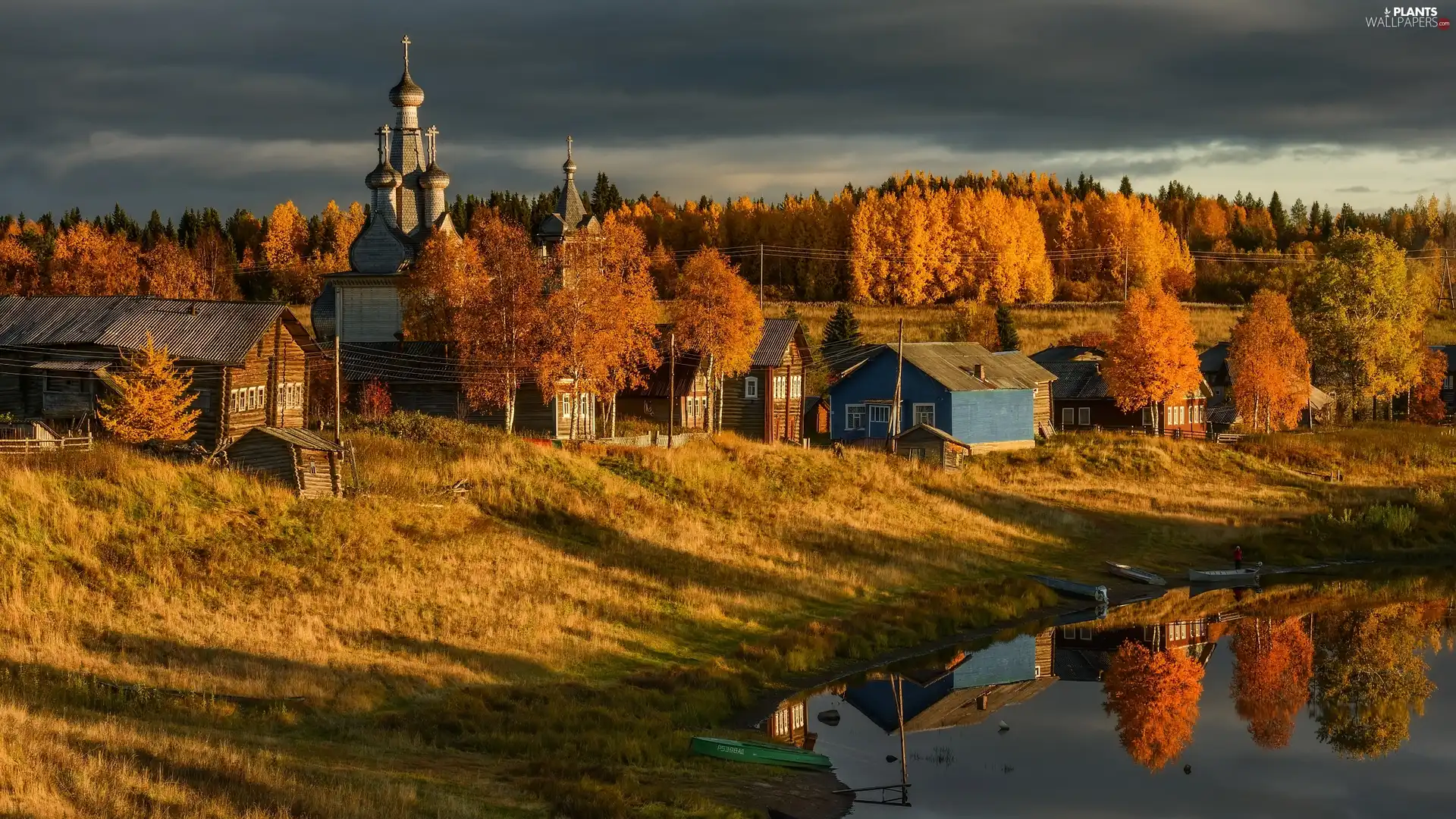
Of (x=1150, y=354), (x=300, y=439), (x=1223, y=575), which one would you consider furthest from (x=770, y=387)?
(x=300, y=439)

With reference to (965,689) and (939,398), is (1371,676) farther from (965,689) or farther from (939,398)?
(939,398)

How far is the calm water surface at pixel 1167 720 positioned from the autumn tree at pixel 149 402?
81.1 feet

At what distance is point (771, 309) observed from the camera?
370 ft

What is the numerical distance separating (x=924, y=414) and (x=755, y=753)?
44.9 metres

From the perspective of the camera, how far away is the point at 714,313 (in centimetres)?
6369

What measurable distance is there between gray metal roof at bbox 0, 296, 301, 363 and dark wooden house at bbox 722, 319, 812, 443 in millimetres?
24373

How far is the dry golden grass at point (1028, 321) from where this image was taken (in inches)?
4168

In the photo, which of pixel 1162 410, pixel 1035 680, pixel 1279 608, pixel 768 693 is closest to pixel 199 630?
pixel 768 693

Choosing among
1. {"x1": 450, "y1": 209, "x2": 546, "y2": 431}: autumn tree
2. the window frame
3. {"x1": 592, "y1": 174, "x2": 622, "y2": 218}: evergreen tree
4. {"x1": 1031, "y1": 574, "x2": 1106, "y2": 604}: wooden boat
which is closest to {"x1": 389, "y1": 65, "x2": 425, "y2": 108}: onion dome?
{"x1": 450, "y1": 209, "x2": 546, "y2": 431}: autumn tree

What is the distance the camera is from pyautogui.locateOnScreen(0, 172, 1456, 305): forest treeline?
396 ft

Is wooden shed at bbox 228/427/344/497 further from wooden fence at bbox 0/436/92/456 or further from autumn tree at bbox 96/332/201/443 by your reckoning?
autumn tree at bbox 96/332/201/443

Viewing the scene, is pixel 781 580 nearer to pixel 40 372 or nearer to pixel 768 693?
pixel 768 693

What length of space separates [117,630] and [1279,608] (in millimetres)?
33639

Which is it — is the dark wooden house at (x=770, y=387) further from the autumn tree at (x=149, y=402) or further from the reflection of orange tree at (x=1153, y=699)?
the reflection of orange tree at (x=1153, y=699)
